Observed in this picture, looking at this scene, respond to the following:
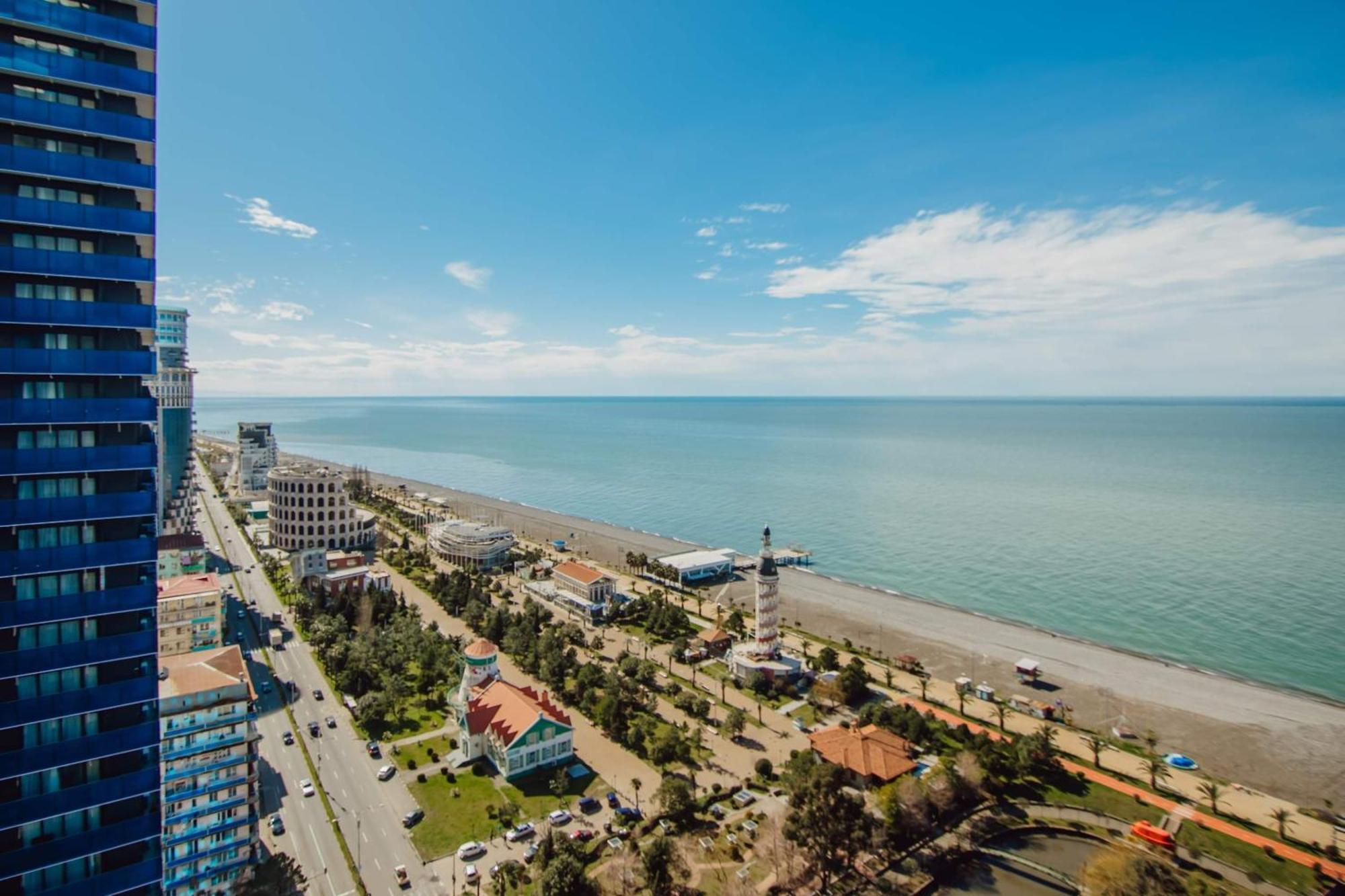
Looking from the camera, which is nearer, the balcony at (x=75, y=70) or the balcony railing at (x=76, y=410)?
the balcony at (x=75, y=70)

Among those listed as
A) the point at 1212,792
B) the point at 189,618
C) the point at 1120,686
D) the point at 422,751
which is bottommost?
the point at 422,751

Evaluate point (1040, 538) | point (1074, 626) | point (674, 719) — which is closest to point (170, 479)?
point (674, 719)

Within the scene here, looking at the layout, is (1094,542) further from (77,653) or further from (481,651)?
(77,653)

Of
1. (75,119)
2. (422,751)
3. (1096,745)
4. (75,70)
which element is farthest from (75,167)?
(1096,745)

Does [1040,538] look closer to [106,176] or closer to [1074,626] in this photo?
[1074,626]

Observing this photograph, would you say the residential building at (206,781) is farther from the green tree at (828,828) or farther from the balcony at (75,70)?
the green tree at (828,828)

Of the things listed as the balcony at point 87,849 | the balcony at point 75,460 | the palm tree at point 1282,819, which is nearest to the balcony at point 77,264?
the balcony at point 75,460
